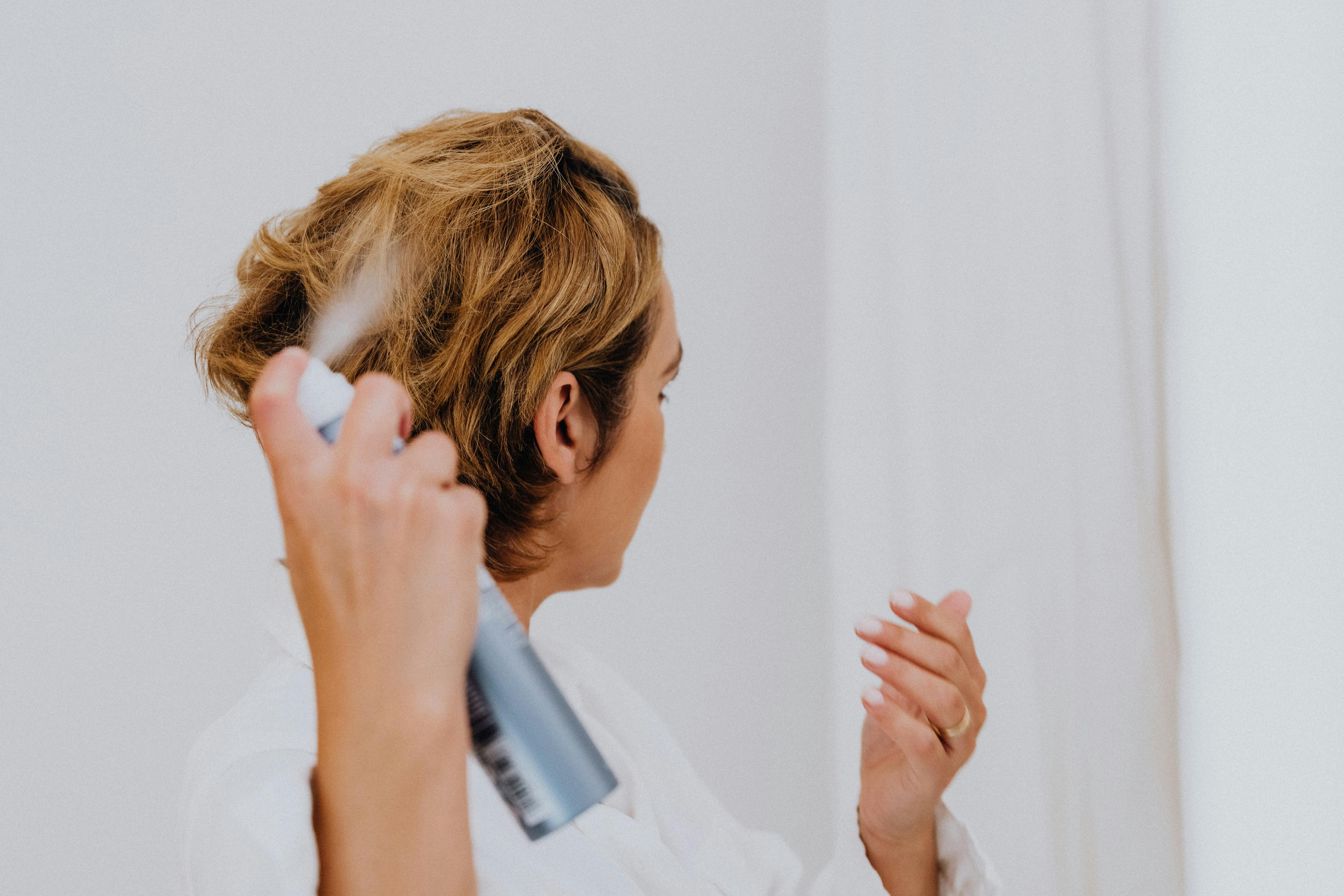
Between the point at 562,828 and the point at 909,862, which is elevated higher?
the point at 562,828

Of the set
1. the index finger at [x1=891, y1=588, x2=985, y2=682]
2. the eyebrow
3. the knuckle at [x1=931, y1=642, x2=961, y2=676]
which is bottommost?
the knuckle at [x1=931, y1=642, x2=961, y2=676]

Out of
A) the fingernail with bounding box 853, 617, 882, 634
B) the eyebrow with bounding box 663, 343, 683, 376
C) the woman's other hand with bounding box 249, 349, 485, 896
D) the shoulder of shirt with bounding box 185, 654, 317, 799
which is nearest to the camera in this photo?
the woman's other hand with bounding box 249, 349, 485, 896

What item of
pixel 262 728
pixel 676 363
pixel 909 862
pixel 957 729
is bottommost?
pixel 909 862

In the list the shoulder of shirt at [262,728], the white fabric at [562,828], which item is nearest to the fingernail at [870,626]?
the white fabric at [562,828]

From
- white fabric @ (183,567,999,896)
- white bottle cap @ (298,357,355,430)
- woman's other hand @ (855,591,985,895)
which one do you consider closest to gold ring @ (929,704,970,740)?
woman's other hand @ (855,591,985,895)

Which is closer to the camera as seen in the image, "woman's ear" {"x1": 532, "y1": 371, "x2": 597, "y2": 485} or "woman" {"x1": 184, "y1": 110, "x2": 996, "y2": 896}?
"woman" {"x1": 184, "y1": 110, "x2": 996, "y2": 896}

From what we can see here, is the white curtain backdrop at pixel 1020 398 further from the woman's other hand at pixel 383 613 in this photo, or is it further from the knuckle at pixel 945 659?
the woman's other hand at pixel 383 613

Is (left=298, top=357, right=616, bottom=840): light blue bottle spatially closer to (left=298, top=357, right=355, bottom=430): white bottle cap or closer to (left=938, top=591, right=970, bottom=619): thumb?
(left=298, top=357, right=355, bottom=430): white bottle cap

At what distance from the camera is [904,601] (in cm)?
51

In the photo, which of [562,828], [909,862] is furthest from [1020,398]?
[562,828]

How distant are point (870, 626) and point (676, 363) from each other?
222mm

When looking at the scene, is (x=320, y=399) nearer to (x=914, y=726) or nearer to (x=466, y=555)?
(x=466, y=555)

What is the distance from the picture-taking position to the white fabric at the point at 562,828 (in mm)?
319

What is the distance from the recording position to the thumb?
1.78 feet
